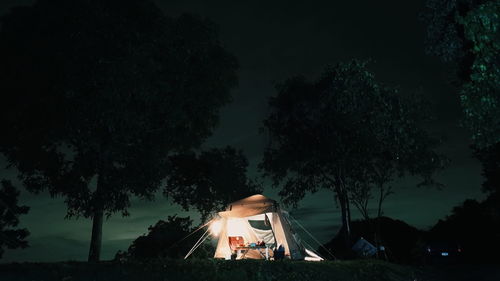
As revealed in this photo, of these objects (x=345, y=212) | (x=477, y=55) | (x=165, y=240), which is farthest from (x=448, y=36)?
(x=165, y=240)

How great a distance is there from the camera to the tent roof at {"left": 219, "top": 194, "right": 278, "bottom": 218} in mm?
19172

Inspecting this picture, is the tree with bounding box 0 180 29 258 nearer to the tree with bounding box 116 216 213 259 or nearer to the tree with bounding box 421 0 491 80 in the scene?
the tree with bounding box 116 216 213 259

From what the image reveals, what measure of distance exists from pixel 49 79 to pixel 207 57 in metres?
7.47

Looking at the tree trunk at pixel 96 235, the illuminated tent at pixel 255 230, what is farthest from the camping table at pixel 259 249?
the tree trunk at pixel 96 235

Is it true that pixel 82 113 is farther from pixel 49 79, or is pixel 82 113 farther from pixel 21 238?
pixel 21 238

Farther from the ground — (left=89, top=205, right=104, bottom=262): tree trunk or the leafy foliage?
the leafy foliage

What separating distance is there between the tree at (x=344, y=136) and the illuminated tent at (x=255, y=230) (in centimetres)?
640

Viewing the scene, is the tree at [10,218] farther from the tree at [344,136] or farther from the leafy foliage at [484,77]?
the leafy foliage at [484,77]

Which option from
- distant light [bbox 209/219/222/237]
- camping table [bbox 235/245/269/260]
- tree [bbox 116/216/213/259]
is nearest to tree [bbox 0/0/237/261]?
distant light [bbox 209/219/222/237]

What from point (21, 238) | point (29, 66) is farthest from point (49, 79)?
point (21, 238)

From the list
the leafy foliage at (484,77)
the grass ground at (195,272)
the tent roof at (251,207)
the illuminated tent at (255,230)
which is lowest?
the grass ground at (195,272)

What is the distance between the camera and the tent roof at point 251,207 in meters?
19.2

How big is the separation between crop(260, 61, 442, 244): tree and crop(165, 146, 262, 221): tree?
85.9 inches

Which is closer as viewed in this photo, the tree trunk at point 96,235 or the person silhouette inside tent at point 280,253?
the person silhouette inside tent at point 280,253
